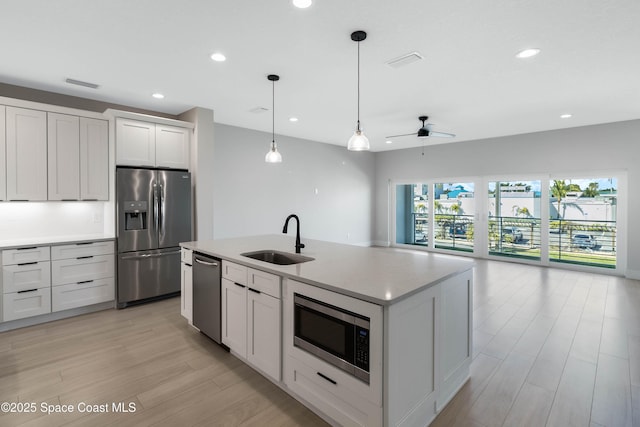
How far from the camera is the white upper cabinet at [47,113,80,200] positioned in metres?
3.72

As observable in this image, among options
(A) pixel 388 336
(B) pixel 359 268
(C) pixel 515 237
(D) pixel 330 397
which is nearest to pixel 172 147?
(B) pixel 359 268

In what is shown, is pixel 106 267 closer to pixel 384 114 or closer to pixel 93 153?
pixel 93 153

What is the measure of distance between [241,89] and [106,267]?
2808 mm

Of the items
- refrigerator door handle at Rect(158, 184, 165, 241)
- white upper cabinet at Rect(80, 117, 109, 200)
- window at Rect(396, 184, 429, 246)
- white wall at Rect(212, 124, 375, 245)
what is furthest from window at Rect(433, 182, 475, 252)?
white upper cabinet at Rect(80, 117, 109, 200)

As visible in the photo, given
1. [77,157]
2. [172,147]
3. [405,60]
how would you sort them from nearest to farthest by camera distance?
[405,60]
[77,157]
[172,147]

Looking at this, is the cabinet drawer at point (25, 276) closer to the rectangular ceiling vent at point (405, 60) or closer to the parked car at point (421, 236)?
the rectangular ceiling vent at point (405, 60)

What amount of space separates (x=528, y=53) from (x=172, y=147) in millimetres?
4403

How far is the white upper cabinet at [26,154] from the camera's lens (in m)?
3.47

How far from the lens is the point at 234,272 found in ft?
8.54

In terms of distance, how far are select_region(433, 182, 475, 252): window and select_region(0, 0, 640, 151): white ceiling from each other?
302 cm

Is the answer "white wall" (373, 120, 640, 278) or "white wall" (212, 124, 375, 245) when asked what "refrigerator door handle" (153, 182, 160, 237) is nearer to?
"white wall" (212, 124, 375, 245)

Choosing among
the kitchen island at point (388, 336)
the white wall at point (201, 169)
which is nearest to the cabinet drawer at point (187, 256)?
the kitchen island at point (388, 336)

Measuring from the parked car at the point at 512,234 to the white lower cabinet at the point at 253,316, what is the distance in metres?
6.55

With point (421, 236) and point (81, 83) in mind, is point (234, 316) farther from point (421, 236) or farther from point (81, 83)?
point (421, 236)
